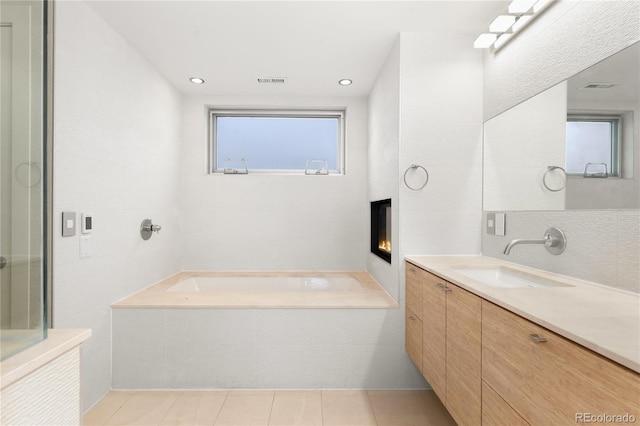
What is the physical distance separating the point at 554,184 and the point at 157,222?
9.30 ft

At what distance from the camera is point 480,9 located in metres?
1.91

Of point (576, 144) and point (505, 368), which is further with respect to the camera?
point (576, 144)

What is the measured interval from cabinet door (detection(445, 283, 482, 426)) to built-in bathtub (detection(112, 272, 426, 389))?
2.26 feet

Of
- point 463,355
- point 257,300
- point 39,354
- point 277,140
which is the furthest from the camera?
point 277,140

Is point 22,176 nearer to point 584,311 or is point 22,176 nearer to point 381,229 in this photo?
point 584,311

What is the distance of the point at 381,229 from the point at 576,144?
1.63 m

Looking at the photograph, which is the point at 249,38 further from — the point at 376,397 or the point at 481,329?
the point at 376,397

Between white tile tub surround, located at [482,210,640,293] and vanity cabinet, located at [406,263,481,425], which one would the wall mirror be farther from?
vanity cabinet, located at [406,263,481,425]

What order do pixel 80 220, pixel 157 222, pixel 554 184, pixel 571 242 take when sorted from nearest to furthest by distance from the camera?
pixel 571 242
pixel 554 184
pixel 80 220
pixel 157 222

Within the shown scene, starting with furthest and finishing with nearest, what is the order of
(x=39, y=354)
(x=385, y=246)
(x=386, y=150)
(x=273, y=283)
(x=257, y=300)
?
(x=273, y=283)
(x=385, y=246)
(x=386, y=150)
(x=257, y=300)
(x=39, y=354)

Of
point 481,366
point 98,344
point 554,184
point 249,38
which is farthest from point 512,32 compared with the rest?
point 98,344

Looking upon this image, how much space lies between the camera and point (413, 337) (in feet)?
6.50

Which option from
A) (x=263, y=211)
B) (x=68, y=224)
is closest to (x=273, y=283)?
(x=263, y=211)

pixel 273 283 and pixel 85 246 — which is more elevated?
pixel 85 246
